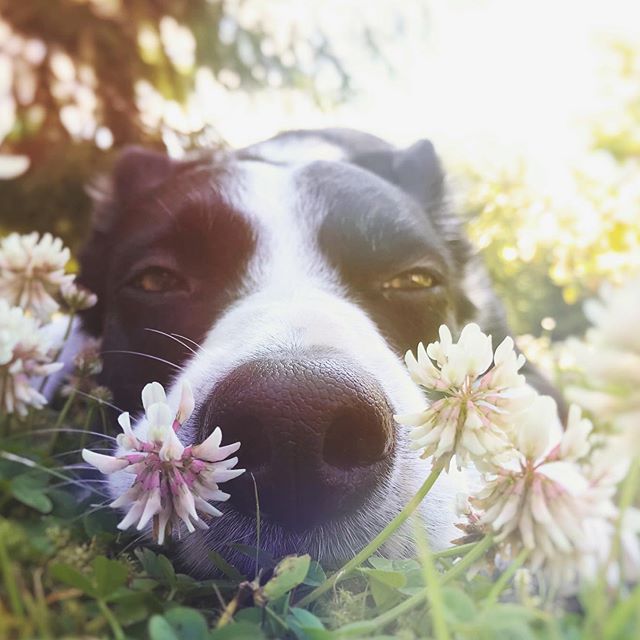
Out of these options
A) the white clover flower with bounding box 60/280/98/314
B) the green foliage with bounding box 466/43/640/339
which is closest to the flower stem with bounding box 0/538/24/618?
the white clover flower with bounding box 60/280/98/314

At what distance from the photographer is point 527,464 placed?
0.65 m

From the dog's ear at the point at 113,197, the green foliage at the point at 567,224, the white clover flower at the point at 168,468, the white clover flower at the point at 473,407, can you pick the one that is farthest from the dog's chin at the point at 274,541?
the dog's ear at the point at 113,197

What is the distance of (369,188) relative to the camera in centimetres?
133

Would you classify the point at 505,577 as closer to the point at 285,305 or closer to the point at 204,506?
the point at 204,506

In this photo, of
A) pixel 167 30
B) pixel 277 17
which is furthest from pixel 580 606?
pixel 167 30

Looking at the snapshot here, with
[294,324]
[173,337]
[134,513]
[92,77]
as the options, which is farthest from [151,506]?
[92,77]

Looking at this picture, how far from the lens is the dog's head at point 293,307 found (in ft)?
2.74

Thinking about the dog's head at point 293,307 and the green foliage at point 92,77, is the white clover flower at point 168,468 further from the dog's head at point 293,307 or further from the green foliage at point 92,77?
the green foliage at point 92,77

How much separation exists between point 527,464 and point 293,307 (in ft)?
1.62

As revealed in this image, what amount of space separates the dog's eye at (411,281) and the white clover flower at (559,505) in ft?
1.81

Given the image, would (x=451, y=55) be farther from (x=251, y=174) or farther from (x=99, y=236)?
(x=99, y=236)

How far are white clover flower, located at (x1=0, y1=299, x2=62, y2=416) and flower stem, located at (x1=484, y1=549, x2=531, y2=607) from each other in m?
0.71

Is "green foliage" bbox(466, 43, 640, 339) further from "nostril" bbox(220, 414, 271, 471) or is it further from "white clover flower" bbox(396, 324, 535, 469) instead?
"nostril" bbox(220, 414, 271, 471)

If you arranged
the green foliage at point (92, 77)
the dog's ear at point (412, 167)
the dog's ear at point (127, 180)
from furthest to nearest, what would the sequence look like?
the green foliage at point (92, 77)
the dog's ear at point (127, 180)
the dog's ear at point (412, 167)
